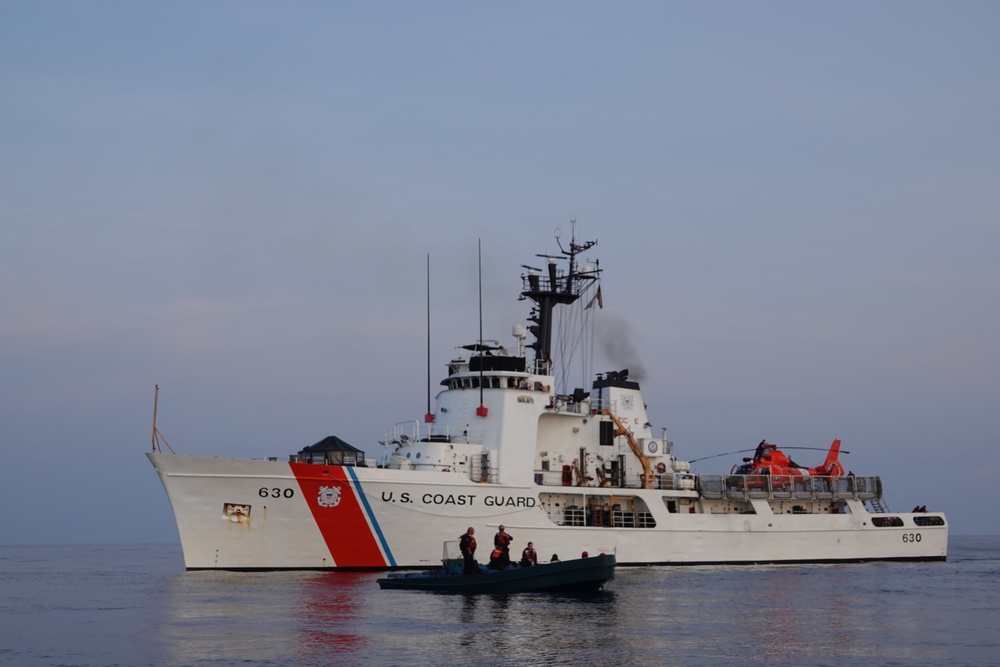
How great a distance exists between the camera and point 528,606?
90.2 feet

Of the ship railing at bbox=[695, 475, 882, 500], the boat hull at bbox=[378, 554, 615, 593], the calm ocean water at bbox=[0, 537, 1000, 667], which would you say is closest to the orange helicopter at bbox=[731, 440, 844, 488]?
the ship railing at bbox=[695, 475, 882, 500]

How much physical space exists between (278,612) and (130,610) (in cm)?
476

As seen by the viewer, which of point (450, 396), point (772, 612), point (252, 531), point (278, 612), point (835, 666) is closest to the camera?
point (835, 666)

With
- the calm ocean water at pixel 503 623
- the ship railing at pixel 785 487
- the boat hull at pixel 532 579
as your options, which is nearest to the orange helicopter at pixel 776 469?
→ the ship railing at pixel 785 487

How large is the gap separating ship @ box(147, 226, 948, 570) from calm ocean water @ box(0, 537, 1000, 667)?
1.72 meters

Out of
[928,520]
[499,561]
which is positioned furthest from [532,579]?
[928,520]

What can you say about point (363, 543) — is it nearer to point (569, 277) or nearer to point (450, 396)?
point (450, 396)

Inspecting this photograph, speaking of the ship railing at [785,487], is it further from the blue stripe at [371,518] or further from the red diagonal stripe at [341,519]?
the red diagonal stripe at [341,519]

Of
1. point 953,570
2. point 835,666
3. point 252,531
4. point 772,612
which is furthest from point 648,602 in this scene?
point 953,570

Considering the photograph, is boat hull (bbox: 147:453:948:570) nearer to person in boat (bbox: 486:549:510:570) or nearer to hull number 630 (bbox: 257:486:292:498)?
hull number 630 (bbox: 257:486:292:498)

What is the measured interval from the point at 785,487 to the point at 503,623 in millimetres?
21903

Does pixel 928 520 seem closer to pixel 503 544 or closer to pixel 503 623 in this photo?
pixel 503 544

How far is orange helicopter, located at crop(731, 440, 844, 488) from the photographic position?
4309cm

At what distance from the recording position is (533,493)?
3769cm
